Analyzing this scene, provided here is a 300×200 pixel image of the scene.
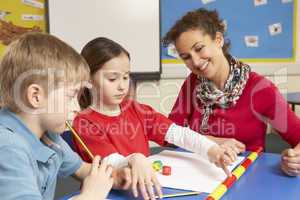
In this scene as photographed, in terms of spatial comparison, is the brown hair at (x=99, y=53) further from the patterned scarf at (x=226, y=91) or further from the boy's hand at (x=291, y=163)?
the boy's hand at (x=291, y=163)

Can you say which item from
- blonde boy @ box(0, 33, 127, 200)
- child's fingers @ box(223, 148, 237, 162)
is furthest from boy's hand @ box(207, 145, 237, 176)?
blonde boy @ box(0, 33, 127, 200)

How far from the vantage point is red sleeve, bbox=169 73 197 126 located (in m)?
1.52

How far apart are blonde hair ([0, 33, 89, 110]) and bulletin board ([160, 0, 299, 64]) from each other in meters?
2.05

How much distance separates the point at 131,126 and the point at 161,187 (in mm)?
393

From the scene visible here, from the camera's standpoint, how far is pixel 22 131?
70cm

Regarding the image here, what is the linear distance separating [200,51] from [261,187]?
0.64m

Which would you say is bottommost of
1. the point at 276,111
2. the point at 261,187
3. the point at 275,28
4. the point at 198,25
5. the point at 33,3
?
the point at 261,187

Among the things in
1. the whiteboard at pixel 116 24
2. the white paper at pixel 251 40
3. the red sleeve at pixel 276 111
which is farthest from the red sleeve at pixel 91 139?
the white paper at pixel 251 40

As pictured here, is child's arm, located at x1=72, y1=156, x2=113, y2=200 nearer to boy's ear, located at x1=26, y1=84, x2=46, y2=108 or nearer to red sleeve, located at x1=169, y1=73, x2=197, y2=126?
boy's ear, located at x1=26, y1=84, x2=46, y2=108

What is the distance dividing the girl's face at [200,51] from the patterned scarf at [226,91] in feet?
0.21

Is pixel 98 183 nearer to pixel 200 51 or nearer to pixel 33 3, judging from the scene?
pixel 200 51

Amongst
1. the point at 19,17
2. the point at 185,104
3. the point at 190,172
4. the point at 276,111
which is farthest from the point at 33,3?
the point at 190,172

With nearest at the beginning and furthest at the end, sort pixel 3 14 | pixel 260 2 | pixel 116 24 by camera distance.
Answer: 1. pixel 3 14
2. pixel 116 24
3. pixel 260 2

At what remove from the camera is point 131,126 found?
1.21 m
